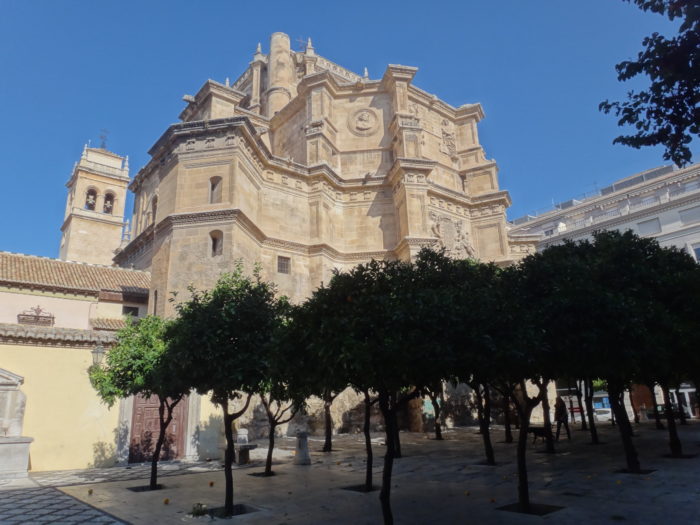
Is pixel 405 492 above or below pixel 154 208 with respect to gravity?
below

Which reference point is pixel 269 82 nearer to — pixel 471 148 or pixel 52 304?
pixel 471 148

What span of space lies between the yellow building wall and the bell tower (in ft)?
113

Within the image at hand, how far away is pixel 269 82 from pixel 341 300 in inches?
1359

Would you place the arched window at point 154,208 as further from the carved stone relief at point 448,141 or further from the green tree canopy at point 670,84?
the green tree canopy at point 670,84

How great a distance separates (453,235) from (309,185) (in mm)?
10080

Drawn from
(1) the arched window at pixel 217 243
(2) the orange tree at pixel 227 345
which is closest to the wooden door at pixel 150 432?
(1) the arched window at pixel 217 243

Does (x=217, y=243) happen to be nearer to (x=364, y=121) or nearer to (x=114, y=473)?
(x=114, y=473)

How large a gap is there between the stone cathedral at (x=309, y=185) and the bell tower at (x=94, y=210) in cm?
2060

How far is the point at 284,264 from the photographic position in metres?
26.3

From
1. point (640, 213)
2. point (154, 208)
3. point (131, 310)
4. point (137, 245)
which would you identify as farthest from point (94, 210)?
point (640, 213)

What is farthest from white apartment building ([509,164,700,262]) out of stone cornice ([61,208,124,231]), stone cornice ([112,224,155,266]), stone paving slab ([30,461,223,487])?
stone cornice ([61,208,124,231])

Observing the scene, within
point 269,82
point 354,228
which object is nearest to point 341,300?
point 354,228

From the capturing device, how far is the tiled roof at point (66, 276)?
22.2 metres

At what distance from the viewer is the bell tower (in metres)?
47.8
